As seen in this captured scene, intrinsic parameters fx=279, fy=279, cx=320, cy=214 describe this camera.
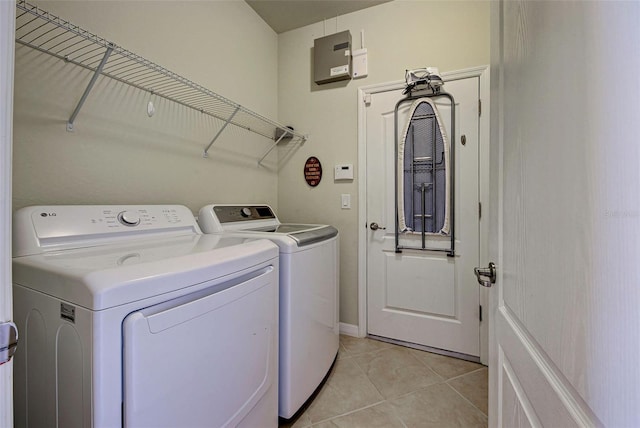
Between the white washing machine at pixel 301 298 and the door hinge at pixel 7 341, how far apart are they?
936mm

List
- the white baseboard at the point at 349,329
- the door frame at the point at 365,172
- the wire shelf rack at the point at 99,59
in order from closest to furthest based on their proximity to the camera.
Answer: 1. the wire shelf rack at the point at 99,59
2. the door frame at the point at 365,172
3. the white baseboard at the point at 349,329

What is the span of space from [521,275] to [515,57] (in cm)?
51

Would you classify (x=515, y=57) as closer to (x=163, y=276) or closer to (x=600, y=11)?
(x=600, y=11)

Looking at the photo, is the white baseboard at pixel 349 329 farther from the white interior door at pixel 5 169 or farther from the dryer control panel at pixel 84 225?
the white interior door at pixel 5 169

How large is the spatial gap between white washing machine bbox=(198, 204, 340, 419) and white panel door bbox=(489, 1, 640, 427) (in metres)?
0.90

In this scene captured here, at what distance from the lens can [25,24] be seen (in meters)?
1.03

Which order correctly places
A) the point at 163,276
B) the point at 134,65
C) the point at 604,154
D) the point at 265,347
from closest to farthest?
the point at 604,154 → the point at 163,276 → the point at 265,347 → the point at 134,65

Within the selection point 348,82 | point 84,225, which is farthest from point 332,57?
point 84,225

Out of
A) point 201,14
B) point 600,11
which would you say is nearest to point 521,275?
point 600,11

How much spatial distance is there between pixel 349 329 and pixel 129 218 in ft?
6.27

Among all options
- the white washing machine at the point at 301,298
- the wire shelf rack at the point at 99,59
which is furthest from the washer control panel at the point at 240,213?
the wire shelf rack at the point at 99,59

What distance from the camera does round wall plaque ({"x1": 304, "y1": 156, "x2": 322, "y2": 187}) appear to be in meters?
2.53

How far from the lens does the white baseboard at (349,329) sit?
2422mm

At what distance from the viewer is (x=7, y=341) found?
0.45m
